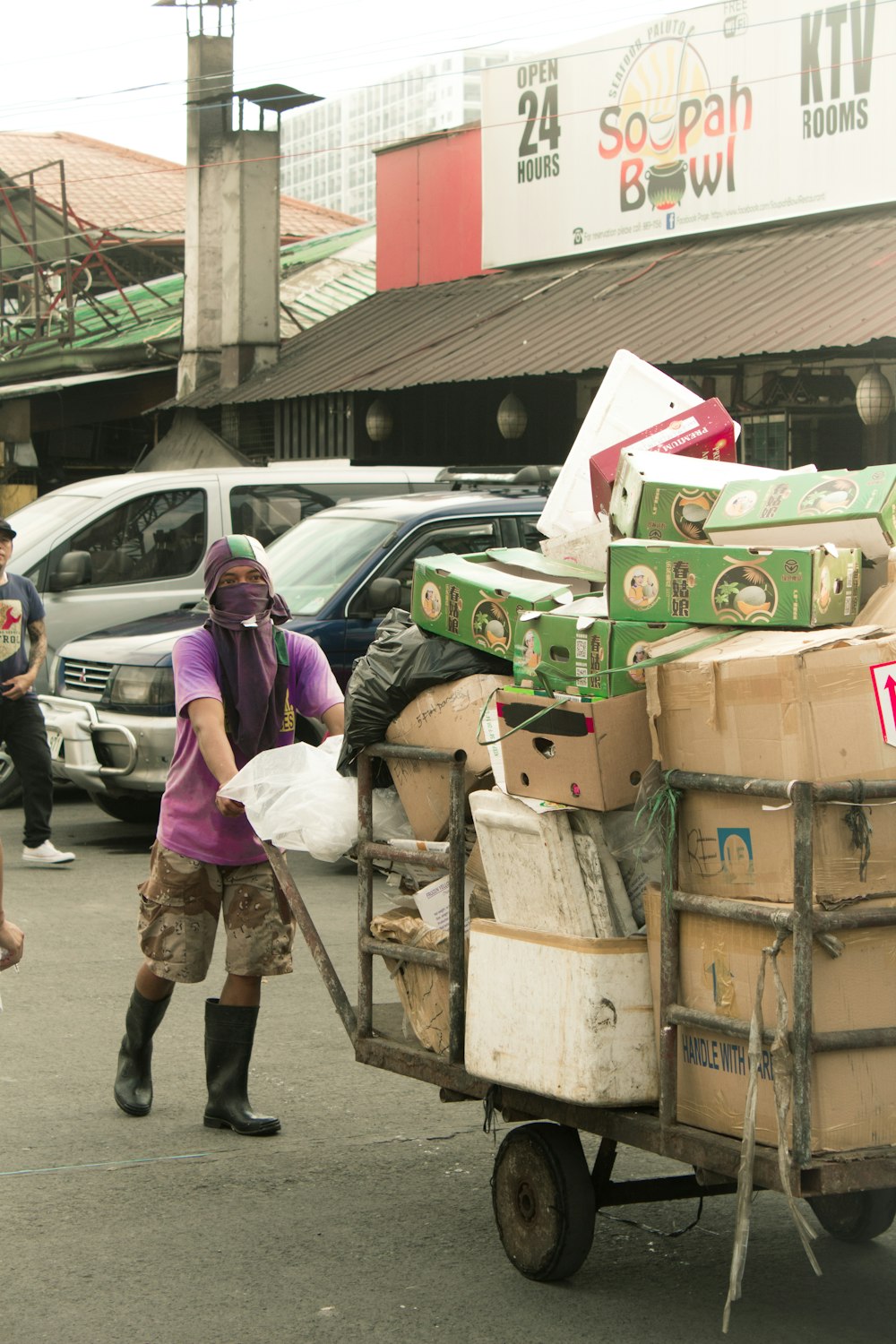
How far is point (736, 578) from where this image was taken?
145 inches

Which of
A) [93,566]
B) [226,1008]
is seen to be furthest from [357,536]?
[226,1008]

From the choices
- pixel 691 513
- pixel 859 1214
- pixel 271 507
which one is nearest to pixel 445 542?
pixel 271 507

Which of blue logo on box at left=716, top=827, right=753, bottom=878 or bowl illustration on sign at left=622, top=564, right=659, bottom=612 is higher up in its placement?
→ bowl illustration on sign at left=622, top=564, right=659, bottom=612

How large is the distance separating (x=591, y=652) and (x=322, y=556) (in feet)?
22.4

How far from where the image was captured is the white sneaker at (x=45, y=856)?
9477 millimetres

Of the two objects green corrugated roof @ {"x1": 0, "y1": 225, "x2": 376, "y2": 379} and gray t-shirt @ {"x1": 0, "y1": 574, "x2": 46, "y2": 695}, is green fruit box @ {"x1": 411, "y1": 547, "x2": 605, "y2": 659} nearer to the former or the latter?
gray t-shirt @ {"x1": 0, "y1": 574, "x2": 46, "y2": 695}

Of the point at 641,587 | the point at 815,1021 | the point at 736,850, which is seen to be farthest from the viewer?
the point at 641,587

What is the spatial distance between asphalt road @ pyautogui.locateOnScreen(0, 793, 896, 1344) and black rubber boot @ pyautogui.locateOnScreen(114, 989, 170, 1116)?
80 millimetres

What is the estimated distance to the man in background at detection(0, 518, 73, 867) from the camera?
370 inches

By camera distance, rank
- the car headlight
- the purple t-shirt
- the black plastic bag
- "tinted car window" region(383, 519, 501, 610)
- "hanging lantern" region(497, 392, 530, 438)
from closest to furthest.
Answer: the black plastic bag < the purple t-shirt < the car headlight < "tinted car window" region(383, 519, 501, 610) < "hanging lantern" region(497, 392, 530, 438)

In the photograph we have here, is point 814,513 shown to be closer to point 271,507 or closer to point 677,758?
point 677,758

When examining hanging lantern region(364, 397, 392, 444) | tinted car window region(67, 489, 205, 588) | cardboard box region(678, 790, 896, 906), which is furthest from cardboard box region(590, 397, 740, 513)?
hanging lantern region(364, 397, 392, 444)

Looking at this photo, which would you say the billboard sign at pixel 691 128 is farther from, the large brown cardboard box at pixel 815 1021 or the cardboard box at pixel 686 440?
the large brown cardboard box at pixel 815 1021

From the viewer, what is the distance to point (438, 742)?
172 inches
